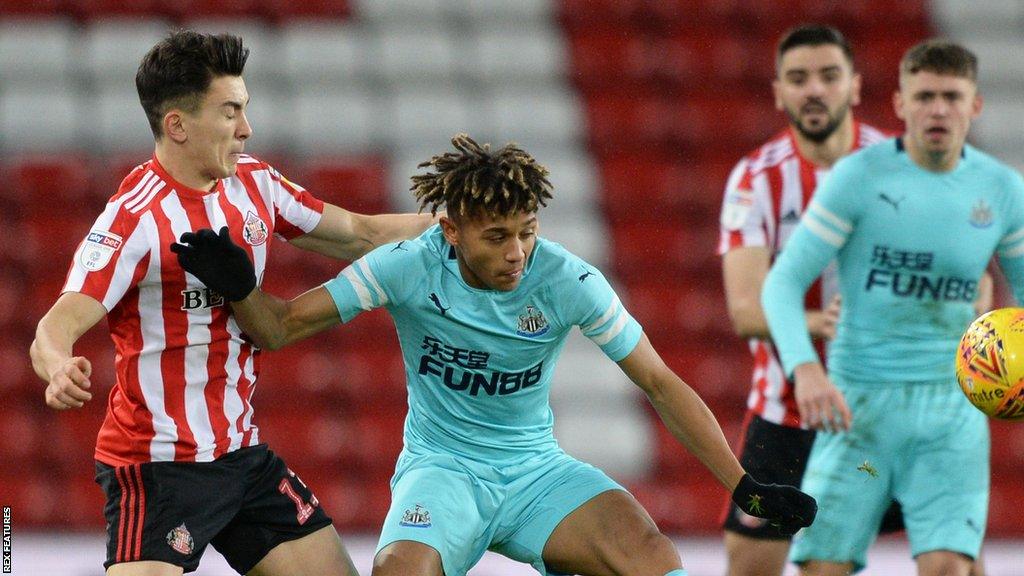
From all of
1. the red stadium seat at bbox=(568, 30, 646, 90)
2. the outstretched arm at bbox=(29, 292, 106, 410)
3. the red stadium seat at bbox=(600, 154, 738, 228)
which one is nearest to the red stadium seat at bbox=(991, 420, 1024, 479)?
the red stadium seat at bbox=(600, 154, 738, 228)

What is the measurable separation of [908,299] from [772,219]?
78 cm

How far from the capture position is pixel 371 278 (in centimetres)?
399

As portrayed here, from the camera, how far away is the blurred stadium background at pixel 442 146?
8.56m

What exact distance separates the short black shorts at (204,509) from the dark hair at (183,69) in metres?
0.93

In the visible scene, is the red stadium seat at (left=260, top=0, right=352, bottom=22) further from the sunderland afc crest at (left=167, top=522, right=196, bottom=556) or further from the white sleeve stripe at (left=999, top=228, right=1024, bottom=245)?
the sunderland afc crest at (left=167, top=522, right=196, bottom=556)

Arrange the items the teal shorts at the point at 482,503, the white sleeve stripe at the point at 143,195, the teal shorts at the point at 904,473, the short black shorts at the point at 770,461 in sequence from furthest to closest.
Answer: the short black shorts at the point at 770,461 < the teal shorts at the point at 904,473 < the teal shorts at the point at 482,503 < the white sleeve stripe at the point at 143,195

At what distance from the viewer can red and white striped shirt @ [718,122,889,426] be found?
17.9 feet

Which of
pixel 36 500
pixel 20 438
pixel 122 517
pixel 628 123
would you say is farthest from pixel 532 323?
pixel 628 123

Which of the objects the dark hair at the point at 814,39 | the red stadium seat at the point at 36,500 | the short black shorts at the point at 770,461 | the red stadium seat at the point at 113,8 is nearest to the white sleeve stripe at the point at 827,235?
the short black shorts at the point at 770,461

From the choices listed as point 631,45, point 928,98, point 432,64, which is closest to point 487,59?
point 432,64

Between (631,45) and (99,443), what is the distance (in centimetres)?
752

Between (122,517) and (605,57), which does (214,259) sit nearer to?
(122,517)

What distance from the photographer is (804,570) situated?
4.90 meters

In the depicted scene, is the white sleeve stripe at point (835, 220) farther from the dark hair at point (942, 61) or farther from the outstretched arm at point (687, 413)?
the outstretched arm at point (687, 413)
